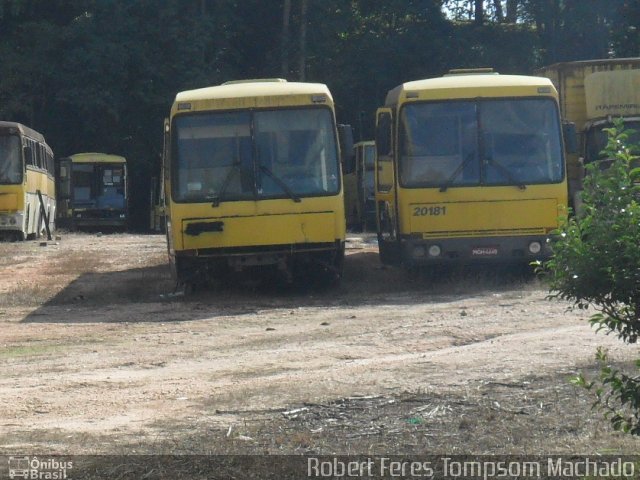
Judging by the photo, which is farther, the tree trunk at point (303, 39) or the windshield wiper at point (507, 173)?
the tree trunk at point (303, 39)

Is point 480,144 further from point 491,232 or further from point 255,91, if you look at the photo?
point 255,91

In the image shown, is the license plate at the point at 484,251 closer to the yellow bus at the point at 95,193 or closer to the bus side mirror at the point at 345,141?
the bus side mirror at the point at 345,141

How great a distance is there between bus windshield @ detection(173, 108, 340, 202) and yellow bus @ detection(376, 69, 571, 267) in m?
1.37

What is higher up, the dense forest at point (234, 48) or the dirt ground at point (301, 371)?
the dense forest at point (234, 48)

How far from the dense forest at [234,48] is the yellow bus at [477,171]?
2805cm

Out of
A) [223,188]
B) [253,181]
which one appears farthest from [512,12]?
[223,188]

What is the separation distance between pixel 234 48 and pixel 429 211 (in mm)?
32471

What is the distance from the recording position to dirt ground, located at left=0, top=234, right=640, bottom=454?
7.39m

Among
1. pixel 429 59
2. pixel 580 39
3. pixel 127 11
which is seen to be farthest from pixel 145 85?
pixel 580 39

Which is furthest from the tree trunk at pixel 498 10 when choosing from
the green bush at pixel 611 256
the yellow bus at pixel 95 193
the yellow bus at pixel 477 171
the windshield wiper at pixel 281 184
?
the green bush at pixel 611 256

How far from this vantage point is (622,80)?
24.1 meters

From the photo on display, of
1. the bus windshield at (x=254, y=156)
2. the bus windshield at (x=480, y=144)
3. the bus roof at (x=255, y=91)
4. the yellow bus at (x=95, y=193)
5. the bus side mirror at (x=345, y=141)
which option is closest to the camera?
the bus windshield at (x=254, y=156)

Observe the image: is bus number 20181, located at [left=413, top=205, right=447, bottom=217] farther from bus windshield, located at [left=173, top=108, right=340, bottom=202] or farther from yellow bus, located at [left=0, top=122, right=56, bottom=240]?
yellow bus, located at [left=0, top=122, right=56, bottom=240]

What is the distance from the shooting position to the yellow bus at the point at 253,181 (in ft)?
51.4
